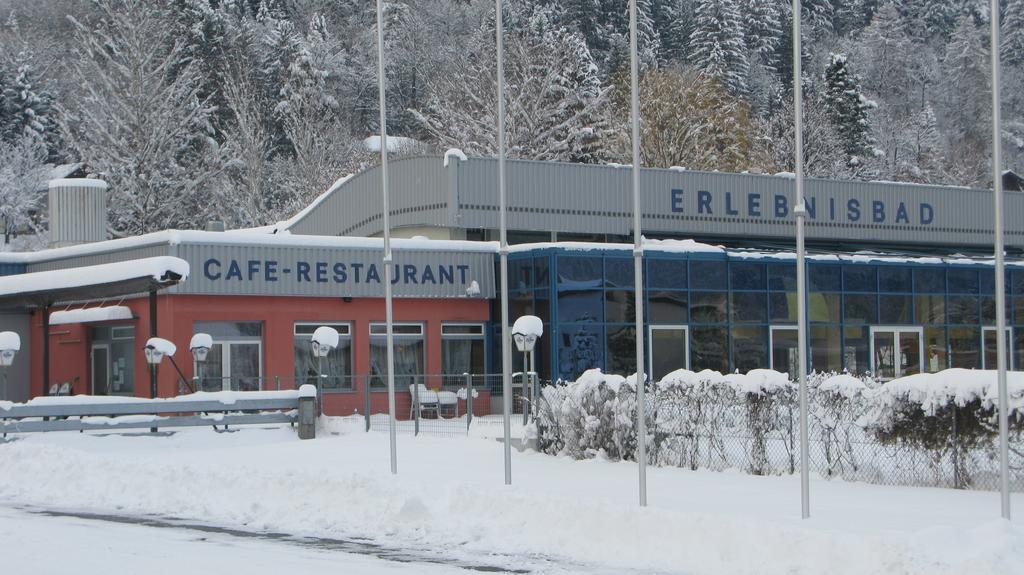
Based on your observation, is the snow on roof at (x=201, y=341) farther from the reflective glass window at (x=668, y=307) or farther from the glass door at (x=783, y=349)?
the glass door at (x=783, y=349)

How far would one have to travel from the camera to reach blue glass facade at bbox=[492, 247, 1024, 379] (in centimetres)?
3177

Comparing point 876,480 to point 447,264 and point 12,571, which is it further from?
point 447,264

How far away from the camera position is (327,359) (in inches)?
1248

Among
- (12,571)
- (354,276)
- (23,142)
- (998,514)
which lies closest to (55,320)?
(354,276)

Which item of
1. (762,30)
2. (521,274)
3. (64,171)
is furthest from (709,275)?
(762,30)

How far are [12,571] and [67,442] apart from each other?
40.8 ft

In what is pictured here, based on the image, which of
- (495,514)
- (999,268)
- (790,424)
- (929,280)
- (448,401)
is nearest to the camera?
(999,268)

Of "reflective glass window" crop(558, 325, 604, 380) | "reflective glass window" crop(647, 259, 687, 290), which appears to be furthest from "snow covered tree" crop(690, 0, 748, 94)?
"reflective glass window" crop(558, 325, 604, 380)

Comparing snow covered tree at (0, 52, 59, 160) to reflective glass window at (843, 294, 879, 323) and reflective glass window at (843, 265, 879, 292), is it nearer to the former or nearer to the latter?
reflective glass window at (843, 265, 879, 292)

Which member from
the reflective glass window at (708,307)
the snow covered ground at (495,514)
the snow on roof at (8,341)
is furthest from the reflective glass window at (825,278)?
the snow on roof at (8,341)

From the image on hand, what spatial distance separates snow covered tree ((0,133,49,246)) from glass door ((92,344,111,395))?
3776cm

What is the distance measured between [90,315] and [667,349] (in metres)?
14.3

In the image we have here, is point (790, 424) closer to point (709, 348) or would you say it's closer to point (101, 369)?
point (709, 348)

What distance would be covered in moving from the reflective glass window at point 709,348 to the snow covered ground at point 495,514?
475 inches
